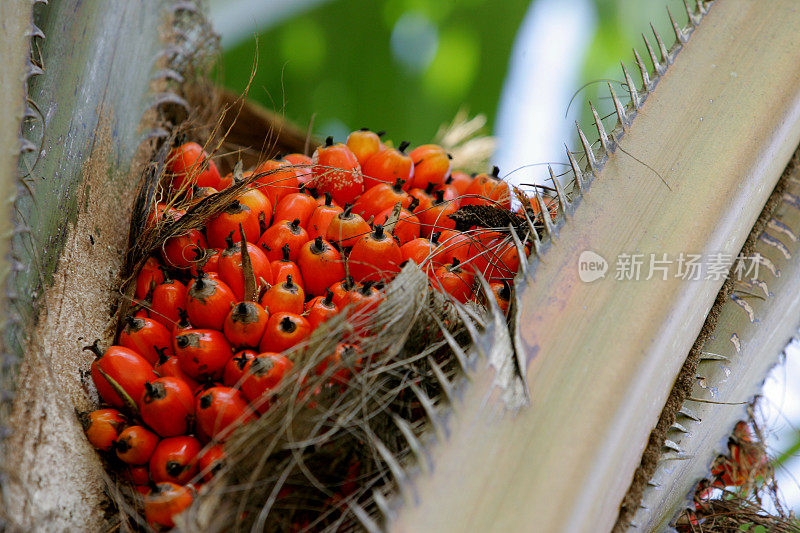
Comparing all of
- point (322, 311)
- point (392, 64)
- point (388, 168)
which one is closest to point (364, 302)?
point (322, 311)

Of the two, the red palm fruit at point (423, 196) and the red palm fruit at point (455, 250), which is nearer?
the red palm fruit at point (455, 250)

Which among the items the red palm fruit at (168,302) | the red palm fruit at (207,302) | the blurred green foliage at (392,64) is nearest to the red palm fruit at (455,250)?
the red palm fruit at (207,302)

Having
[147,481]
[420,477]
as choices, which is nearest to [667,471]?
[420,477]

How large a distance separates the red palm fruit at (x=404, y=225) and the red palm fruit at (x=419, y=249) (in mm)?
57

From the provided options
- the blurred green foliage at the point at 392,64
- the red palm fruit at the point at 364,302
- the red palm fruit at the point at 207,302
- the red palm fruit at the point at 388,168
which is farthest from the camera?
the blurred green foliage at the point at 392,64

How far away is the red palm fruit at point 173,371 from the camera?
1521 mm

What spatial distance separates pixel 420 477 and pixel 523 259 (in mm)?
534

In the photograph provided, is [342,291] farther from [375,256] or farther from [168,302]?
[168,302]

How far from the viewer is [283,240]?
1743 mm

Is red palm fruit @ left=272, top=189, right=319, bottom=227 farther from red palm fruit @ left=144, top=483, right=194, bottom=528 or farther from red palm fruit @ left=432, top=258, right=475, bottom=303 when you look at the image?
red palm fruit @ left=144, top=483, right=194, bottom=528

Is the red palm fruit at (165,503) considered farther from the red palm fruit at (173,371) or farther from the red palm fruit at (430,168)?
the red palm fruit at (430,168)

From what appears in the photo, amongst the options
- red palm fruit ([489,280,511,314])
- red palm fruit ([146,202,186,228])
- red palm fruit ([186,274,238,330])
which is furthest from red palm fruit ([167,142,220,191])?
red palm fruit ([489,280,511,314])

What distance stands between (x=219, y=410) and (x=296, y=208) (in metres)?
0.63

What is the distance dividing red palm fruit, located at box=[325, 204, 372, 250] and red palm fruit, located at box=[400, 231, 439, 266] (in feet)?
0.37
